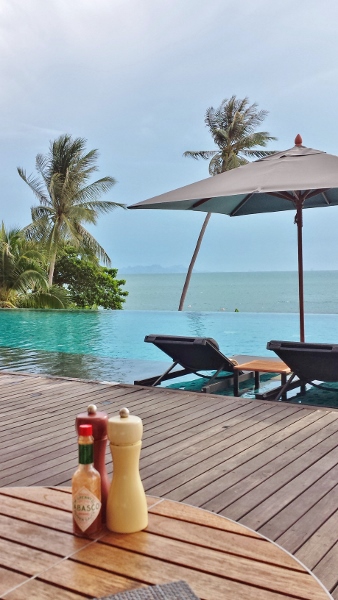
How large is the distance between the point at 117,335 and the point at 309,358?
6690 millimetres

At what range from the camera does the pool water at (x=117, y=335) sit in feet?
23.4

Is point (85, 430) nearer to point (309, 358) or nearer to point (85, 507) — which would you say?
point (85, 507)

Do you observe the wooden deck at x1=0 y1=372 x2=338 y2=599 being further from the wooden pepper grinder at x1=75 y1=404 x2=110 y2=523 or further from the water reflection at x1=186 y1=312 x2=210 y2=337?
the water reflection at x1=186 y1=312 x2=210 y2=337

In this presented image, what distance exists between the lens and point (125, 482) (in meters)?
1.18

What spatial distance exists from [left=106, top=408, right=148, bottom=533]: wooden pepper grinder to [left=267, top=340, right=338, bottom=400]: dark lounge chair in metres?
3.13

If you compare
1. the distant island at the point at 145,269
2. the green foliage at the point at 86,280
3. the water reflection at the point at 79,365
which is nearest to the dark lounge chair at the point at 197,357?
the water reflection at the point at 79,365

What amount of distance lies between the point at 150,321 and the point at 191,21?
946 cm

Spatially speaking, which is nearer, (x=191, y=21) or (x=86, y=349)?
(x=86, y=349)

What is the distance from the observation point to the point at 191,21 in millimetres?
16938

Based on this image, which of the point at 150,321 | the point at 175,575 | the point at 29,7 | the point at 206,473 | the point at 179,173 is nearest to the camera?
the point at 175,575

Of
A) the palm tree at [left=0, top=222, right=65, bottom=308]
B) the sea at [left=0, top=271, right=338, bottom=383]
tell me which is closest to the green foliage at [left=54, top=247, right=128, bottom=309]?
the palm tree at [left=0, top=222, right=65, bottom=308]

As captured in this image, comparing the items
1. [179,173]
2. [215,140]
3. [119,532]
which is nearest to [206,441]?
[119,532]

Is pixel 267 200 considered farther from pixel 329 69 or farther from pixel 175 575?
pixel 329 69

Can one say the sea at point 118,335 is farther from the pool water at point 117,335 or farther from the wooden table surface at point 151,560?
the wooden table surface at point 151,560
